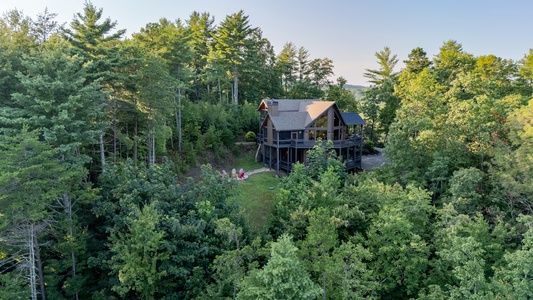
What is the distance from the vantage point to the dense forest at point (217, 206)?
10.6 metres

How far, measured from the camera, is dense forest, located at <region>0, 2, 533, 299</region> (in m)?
10.6

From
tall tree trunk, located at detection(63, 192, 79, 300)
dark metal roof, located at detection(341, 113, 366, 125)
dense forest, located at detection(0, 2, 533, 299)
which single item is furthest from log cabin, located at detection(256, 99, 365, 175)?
tall tree trunk, located at detection(63, 192, 79, 300)

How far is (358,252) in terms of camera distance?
11133 mm

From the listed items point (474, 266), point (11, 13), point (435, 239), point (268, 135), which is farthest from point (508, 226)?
point (11, 13)

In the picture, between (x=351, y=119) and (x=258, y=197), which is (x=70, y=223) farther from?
(x=351, y=119)

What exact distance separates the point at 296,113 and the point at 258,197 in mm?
9670

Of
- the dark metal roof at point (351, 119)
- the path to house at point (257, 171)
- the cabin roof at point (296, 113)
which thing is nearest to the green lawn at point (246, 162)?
the path to house at point (257, 171)

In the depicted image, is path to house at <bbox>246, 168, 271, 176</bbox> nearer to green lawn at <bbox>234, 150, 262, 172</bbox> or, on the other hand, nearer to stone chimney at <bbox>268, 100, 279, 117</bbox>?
green lawn at <bbox>234, 150, 262, 172</bbox>

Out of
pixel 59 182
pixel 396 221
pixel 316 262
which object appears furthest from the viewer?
pixel 396 221

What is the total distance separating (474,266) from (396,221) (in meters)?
3.22

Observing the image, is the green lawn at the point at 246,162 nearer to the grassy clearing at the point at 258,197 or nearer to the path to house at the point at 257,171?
the path to house at the point at 257,171

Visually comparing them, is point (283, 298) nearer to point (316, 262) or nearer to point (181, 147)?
point (316, 262)

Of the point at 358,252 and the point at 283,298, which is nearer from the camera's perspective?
the point at 283,298

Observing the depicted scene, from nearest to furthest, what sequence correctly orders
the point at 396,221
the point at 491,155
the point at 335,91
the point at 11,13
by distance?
the point at 396,221 < the point at 491,155 < the point at 11,13 < the point at 335,91
